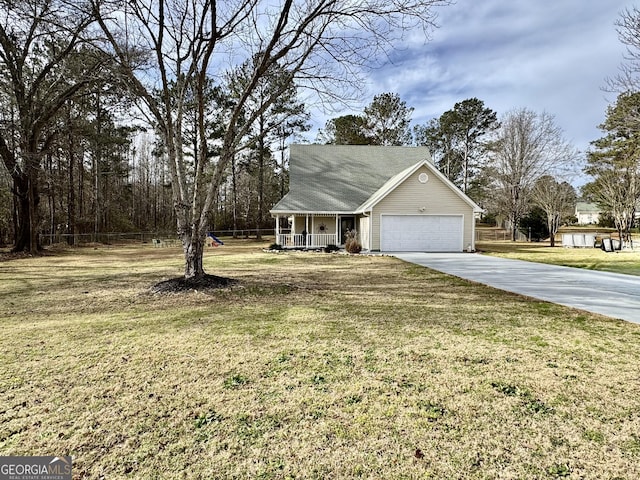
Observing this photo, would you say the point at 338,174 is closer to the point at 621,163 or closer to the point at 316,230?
the point at 316,230

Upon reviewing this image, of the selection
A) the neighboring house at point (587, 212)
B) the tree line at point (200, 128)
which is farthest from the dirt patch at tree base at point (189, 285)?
the neighboring house at point (587, 212)

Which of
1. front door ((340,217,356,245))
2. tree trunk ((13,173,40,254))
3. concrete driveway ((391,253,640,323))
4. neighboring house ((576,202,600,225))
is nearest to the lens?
concrete driveway ((391,253,640,323))

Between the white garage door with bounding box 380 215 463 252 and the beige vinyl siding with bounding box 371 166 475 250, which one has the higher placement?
the beige vinyl siding with bounding box 371 166 475 250

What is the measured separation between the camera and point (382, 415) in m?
2.61

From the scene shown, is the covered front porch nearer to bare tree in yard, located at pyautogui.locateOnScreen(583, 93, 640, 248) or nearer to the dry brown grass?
bare tree in yard, located at pyautogui.locateOnScreen(583, 93, 640, 248)

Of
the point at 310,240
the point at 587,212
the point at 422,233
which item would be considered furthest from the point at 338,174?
the point at 587,212

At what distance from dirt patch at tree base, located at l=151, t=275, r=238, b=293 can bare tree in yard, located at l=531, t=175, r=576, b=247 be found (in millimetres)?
23110

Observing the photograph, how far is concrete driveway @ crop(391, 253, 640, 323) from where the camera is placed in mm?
6234

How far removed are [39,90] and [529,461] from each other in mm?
23804

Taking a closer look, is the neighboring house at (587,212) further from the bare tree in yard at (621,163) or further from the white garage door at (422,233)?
the white garage door at (422,233)

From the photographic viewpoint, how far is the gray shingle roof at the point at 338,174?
20211mm

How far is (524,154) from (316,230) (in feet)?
63.6

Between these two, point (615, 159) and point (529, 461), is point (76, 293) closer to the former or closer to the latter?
point (529, 461)

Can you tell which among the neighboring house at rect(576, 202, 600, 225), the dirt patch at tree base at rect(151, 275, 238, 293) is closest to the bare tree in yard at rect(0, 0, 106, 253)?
the dirt patch at tree base at rect(151, 275, 238, 293)
